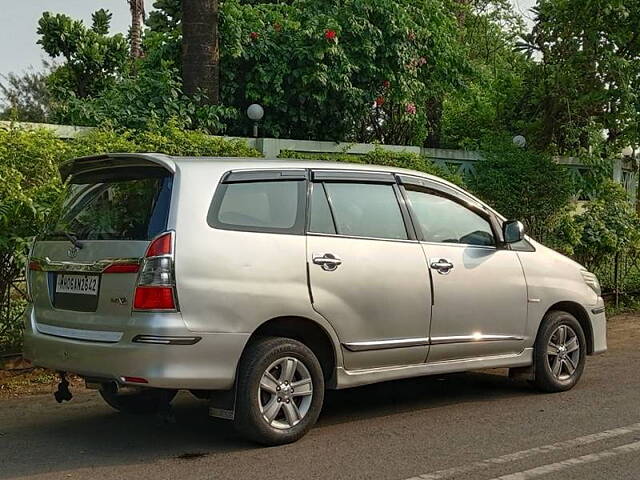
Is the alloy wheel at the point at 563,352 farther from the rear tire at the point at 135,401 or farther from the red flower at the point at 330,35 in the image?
the red flower at the point at 330,35

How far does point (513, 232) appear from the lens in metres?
7.19

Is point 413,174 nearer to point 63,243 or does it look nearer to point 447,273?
point 447,273

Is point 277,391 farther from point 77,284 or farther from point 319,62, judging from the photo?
point 319,62

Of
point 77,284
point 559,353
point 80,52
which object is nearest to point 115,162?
point 77,284

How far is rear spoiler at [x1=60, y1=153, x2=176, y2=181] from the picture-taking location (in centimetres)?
581

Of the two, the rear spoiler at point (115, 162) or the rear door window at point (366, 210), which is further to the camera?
the rear door window at point (366, 210)

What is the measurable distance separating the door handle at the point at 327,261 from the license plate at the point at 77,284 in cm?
141

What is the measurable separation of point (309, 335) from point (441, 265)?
1.23m

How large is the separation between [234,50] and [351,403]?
6617mm

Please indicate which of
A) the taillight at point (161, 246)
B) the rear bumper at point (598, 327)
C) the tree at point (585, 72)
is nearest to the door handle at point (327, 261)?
the taillight at point (161, 246)

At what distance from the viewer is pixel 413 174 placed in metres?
6.98

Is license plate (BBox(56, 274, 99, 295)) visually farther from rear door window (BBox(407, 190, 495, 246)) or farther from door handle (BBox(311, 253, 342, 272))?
rear door window (BBox(407, 190, 495, 246))

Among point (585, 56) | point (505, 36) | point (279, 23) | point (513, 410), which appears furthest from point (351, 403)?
point (505, 36)

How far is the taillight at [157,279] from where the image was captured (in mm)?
5363
